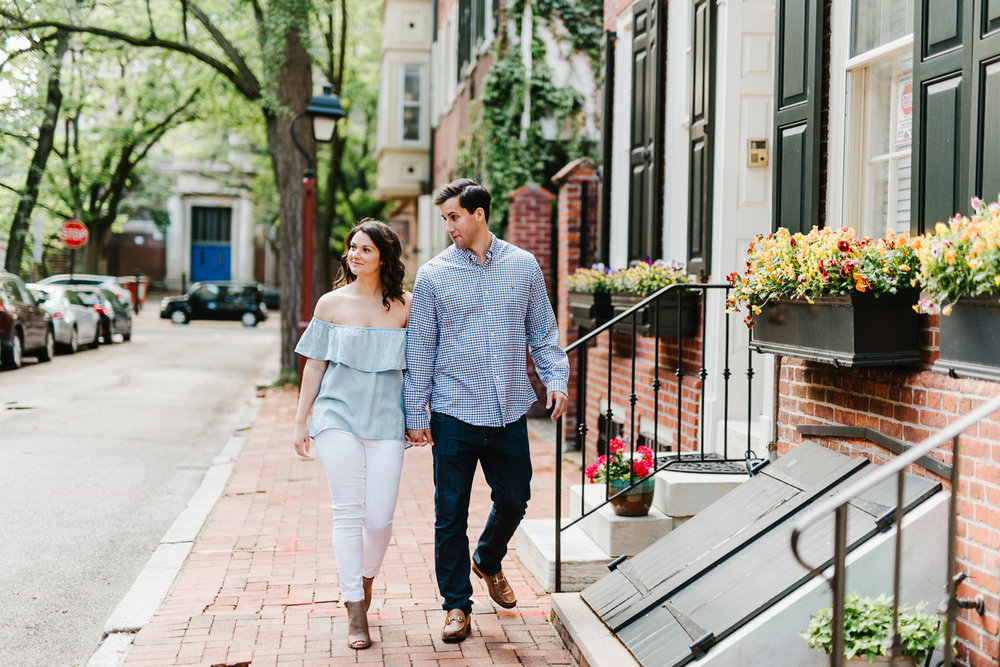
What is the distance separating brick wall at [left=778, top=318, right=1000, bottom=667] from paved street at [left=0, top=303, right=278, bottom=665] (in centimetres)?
344

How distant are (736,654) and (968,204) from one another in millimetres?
1815

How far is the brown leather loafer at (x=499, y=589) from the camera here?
4844 millimetres

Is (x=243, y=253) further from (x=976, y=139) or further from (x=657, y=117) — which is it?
(x=976, y=139)

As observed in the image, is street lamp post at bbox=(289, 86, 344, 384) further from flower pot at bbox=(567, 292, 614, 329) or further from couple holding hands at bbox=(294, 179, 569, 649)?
couple holding hands at bbox=(294, 179, 569, 649)

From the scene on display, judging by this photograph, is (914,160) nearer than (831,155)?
Yes

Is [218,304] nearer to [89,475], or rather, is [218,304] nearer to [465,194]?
[89,475]

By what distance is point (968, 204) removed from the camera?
381cm

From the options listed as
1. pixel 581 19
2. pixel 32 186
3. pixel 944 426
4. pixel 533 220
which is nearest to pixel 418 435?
pixel 944 426

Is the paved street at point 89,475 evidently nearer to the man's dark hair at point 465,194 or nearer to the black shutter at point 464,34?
the man's dark hair at point 465,194

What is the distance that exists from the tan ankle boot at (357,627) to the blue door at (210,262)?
49.6 m

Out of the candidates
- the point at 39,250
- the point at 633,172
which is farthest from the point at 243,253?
the point at 633,172

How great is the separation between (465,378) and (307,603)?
5.11ft

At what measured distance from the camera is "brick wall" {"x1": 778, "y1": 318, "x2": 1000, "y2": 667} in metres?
3.49

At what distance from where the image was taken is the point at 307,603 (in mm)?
5160
